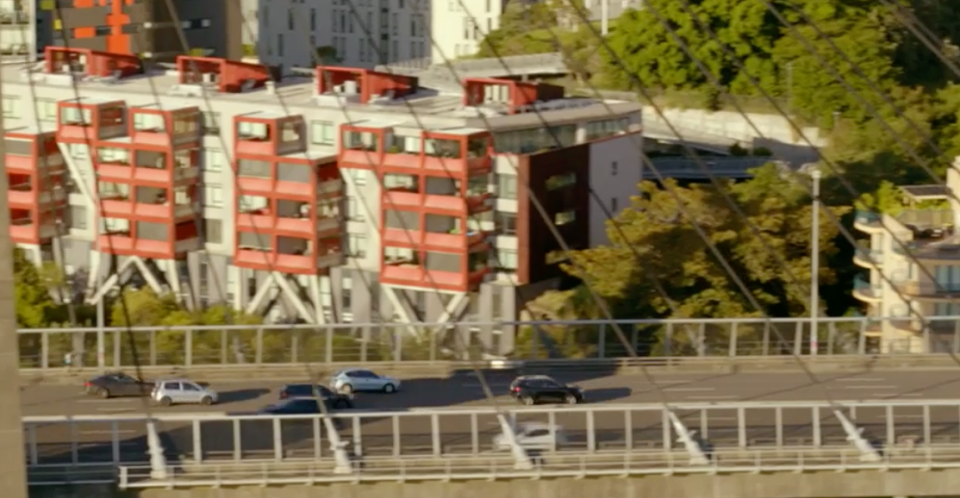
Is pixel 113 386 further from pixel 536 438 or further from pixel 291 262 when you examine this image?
pixel 291 262

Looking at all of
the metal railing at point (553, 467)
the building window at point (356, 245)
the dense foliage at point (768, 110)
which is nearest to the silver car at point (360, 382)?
the dense foliage at point (768, 110)

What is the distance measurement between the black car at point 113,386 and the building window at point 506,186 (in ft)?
13.8

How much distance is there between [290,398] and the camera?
5.88 metres

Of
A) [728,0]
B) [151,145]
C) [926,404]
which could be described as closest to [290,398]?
[926,404]

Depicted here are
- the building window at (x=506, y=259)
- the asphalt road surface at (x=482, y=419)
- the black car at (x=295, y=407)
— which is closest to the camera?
the asphalt road surface at (x=482, y=419)

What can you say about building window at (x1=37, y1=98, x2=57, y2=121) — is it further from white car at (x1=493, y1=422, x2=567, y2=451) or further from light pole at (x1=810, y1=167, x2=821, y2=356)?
white car at (x1=493, y1=422, x2=567, y2=451)

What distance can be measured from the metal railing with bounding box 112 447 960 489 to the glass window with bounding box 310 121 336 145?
666cm

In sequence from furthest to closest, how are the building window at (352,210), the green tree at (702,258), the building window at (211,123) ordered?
the building window at (211,123) < the building window at (352,210) < the green tree at (702,258)

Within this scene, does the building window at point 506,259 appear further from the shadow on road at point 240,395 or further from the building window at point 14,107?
the shadow on road at point 240,395

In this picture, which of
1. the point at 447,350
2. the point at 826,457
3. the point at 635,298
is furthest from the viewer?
the point at 635,298

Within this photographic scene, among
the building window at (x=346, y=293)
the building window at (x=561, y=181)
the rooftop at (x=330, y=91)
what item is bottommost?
the building window at (x=346, y=293)

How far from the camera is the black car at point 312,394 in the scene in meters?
6.02

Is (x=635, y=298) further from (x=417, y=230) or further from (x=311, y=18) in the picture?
(x=311, y=18)

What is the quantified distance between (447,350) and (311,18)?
10.5 metres
